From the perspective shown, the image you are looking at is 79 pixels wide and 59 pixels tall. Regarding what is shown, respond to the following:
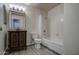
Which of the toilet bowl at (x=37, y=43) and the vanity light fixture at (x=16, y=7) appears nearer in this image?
the vanity light fixture at (x=16, y=7)

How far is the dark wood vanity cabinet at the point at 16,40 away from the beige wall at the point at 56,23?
0.57 meters

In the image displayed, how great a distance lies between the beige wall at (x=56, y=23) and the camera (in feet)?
5.90

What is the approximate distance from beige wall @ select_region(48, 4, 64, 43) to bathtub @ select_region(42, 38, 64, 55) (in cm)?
8

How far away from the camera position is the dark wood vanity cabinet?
5.78 ft

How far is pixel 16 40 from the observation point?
1.82m

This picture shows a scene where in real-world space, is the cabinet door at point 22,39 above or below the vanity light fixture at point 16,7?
below

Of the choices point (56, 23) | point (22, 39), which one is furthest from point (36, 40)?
point (56, 23)

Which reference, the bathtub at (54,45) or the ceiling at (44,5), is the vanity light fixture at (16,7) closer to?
the ceiling at (44,5)

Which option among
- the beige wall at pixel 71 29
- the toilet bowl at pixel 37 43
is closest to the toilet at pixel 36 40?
the toilet bowl at pixel 37 43

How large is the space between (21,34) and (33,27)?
0.93ft

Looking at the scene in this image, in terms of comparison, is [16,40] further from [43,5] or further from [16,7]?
[43,5]

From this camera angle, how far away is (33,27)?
5.98 feet

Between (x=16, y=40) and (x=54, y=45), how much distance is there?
2.59 ft

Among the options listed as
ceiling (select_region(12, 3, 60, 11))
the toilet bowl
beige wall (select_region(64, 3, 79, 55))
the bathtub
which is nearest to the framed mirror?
ceiling (select_region(12, 3, 60, 11))
